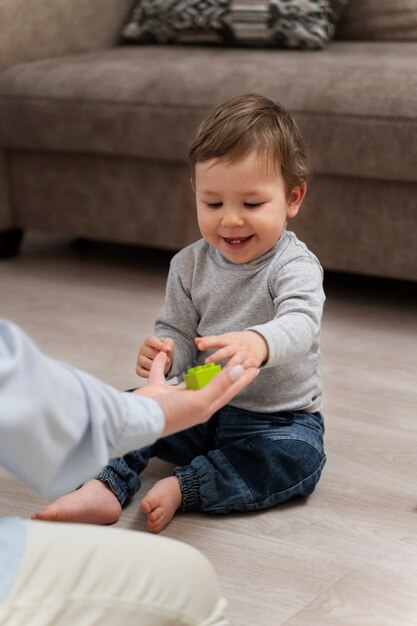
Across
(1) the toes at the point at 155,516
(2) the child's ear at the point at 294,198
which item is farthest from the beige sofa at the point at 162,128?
(1) the toes at the point at 155,516

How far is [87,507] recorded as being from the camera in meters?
1.22

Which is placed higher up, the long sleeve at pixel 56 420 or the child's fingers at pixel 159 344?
the long sleeve at pixel 56 420

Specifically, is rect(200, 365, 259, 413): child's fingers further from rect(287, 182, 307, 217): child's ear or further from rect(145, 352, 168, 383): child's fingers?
rect(287, 182, 307, 217): child's ear

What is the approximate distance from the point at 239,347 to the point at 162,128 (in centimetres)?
114

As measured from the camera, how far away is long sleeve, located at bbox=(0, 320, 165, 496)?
2.60 feet

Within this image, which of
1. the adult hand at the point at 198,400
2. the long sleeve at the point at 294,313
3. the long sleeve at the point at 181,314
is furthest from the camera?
the long sleeve at the point at 181,314

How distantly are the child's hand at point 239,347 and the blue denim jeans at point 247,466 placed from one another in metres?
0.20

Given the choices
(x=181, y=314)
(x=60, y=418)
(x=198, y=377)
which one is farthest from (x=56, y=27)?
(x=60, y=418)

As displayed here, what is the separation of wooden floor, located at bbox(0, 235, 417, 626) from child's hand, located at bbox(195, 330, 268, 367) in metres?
0.23

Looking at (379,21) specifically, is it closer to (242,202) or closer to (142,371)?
(242,202)

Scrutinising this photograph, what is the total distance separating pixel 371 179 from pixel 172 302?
2.36 feet

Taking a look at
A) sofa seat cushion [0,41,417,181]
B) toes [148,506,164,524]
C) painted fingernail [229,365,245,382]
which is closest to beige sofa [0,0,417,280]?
sofa seat cushion [0,41,417,181]

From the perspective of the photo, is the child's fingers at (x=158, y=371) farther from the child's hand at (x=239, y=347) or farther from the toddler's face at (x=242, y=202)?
the toddler's face at (x=242, y=202)

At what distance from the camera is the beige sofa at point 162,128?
1.92 metres
